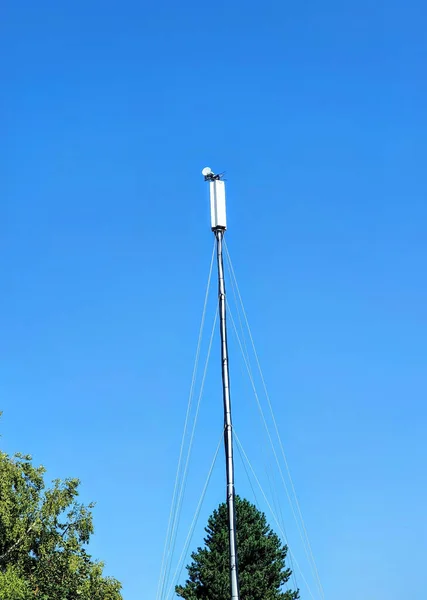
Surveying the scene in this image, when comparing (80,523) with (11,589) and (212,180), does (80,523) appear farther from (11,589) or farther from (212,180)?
(212,180)

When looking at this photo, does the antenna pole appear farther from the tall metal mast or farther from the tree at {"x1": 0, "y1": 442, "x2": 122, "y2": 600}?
the tree at {"x1": 0, "y1": 442, "x2": 122, "y2": 600}

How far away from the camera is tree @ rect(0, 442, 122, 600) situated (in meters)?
59.8

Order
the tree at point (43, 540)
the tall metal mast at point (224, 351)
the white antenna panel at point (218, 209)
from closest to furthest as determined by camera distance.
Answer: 1. the tall metal mast at point (224, 351)
2. the white antenna panel at point (218, 209)
3. the tree at point (43, 540)

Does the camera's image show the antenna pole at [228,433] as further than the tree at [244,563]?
No

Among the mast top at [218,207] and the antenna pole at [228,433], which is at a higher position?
the mast top at [218,207]

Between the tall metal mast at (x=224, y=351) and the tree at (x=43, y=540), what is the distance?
3067 cm

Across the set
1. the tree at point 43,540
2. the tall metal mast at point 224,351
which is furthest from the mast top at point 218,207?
the tree at point 43,540

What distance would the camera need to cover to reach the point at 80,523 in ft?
204

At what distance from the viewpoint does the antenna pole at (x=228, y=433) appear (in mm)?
30234

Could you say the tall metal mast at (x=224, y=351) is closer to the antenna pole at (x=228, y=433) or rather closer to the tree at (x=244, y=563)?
the antenna pole at (x=228, y=433)

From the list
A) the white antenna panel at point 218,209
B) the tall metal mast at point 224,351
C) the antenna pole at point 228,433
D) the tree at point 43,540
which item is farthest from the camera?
the tree at point 43,540

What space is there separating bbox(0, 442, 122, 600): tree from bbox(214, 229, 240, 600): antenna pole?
100ft

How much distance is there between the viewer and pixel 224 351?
111 feet

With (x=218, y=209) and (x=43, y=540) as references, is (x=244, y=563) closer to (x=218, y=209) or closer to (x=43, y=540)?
(x=43, y=540)
